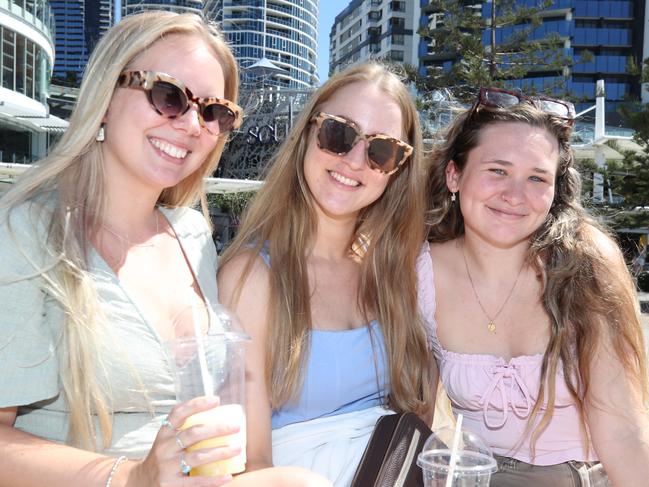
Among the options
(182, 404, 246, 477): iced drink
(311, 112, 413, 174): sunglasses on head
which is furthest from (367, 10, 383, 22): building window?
(182, 404, 246, 477): iced drink

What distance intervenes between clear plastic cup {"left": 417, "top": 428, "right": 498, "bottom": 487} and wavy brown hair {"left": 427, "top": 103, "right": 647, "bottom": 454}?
69 cm

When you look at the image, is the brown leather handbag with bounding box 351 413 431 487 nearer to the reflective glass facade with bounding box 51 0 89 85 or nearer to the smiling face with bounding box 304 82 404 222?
the smiling face with bounding box 304 82 404 222

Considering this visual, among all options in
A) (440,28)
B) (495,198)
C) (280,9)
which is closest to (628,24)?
(440,28)

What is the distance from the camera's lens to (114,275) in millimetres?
2037

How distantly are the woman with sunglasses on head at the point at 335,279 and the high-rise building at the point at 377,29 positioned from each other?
230ft

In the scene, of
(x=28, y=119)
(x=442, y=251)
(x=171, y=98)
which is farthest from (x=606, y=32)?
(x=171, y=98)

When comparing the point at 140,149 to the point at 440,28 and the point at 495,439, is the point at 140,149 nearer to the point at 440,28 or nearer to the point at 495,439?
the point at 495,439

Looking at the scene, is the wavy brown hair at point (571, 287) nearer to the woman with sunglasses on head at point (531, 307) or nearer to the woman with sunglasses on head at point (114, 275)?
the woman with sunglasses on head at point (531, 307)

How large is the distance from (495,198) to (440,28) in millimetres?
17501

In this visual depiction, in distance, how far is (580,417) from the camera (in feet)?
8.52

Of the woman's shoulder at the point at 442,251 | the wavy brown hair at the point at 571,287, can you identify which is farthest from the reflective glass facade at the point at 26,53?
the wavy brown hair at the point at 571,287

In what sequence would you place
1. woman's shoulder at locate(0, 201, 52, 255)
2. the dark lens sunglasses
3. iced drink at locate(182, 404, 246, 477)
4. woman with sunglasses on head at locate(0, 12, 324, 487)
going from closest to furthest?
iced drink at locate(182, 404, 246, 477), woman with sunglasses on head at locate(0, 12, 324, 487), woman's shoulder at locate(0, 201, 52, 255), the dark lens sunglasses

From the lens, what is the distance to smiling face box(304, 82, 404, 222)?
261 centimetres

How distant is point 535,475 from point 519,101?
63.9 inches
